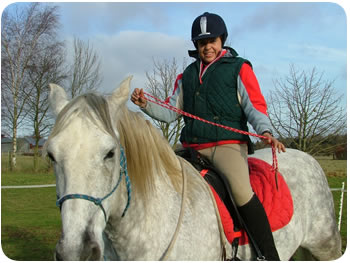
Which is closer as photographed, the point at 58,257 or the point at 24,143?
the point at 58,257

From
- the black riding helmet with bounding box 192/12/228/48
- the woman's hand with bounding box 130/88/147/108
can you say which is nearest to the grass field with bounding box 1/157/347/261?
the woman's hand with bounding box 130/88/147/108

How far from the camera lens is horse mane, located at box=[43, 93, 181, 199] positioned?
78.4 inches

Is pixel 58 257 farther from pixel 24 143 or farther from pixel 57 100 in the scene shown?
pixel 24 143

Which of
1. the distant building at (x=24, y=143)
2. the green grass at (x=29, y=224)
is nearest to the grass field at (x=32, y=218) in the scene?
the green grass at (x=29, y=224)

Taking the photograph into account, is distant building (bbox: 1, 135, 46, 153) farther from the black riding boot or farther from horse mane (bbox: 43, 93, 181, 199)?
the black riding boot

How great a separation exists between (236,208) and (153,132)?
0.85m

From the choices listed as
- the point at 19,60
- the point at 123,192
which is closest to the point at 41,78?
the point at 19,60

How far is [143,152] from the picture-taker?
7.70 ft

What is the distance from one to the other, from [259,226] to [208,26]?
5.20 ft

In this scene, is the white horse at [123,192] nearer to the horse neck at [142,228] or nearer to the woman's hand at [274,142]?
the horse neck at [142,228]

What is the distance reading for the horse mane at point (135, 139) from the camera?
6.54ft

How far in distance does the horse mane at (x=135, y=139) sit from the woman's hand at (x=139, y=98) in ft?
1.36

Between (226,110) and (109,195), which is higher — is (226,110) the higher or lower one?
the higher one

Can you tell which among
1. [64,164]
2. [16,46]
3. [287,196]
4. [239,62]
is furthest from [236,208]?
[16,46]
